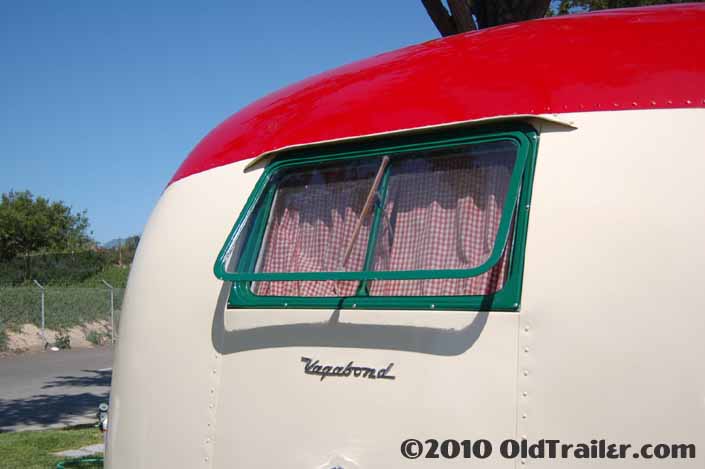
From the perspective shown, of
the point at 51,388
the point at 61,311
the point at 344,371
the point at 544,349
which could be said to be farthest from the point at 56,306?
the point at 544,349

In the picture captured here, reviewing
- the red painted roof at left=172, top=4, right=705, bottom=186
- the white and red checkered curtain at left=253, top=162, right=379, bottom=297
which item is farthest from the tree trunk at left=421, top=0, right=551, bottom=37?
the white and red checkered curtain at left=253, top=162, right=379, bottom=297

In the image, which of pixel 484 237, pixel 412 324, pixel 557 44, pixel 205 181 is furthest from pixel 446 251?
pixel 205 181

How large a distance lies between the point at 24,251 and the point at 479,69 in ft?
114

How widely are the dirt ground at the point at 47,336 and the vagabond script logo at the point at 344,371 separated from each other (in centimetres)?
1812

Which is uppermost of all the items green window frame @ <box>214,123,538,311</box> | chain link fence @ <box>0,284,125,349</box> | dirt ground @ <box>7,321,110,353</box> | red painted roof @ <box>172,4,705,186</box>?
red painted roof @ <box>172,4,705,186</box>

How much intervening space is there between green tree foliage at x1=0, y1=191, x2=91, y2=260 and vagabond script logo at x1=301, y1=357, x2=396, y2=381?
32.8 m

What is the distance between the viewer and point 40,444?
28.8 feet

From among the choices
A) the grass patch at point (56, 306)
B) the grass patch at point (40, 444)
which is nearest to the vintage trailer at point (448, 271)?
the grass patch at point (40, 444)

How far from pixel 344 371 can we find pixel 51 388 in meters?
12.0

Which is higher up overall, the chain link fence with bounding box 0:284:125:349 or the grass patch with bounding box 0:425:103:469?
the chain link fence with bounding box 0:284:125:349

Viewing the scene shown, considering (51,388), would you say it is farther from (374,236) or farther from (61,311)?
(374,236)

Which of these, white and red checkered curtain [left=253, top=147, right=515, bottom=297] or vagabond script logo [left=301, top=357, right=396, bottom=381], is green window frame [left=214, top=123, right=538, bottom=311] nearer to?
white and red checkered curtain [left=253, top=147, right=515, bottom=297]

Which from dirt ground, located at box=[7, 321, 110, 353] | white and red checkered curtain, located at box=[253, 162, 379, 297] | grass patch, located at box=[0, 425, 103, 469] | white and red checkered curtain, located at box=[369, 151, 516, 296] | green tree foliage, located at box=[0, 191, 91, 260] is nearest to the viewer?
white and red checkered curtain, located at box=[369, 151, 516, 296]

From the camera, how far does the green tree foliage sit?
111ft
